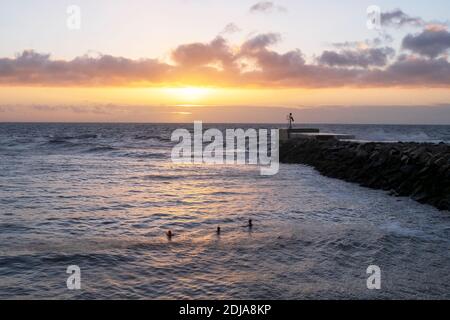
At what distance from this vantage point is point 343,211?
56.5 feet

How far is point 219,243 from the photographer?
12547mm

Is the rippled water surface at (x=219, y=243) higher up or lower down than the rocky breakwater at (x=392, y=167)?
lower down

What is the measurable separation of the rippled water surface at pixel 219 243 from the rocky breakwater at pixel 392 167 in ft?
3.46

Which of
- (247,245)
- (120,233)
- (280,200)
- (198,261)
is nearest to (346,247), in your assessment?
(247,245)

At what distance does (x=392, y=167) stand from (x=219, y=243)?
1548 centimetres

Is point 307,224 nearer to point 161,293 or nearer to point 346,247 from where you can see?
point 346,247

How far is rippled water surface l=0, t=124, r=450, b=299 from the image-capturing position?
9.16 m

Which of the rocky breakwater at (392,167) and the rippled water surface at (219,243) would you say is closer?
the rippled water surface at (219,243)

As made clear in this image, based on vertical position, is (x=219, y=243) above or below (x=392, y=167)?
below

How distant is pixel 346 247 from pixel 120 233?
6.56 meters

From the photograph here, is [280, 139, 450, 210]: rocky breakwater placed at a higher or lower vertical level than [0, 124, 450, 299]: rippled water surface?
higher

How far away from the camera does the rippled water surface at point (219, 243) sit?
9164 mm

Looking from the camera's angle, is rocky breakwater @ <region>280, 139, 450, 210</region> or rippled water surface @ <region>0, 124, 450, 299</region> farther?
rocky breakwater @ <region>280, 139, 450, 210</region>

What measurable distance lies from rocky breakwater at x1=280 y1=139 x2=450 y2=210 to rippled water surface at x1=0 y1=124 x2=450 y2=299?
105cm
